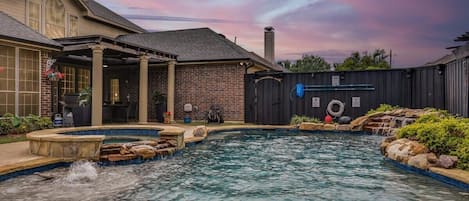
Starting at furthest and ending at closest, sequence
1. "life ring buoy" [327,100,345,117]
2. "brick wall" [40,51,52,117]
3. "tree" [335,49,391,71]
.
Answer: "tree" [335,49,391,71], "life ring buoy" [327,100,345,117], "brick wall" [40,51,52,117]

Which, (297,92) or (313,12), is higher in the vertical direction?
(313,12)

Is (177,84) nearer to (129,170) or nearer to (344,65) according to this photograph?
(129,170)

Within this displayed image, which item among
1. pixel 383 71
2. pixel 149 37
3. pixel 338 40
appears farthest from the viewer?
pixel 338 40

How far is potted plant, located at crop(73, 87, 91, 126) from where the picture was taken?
10.6 m

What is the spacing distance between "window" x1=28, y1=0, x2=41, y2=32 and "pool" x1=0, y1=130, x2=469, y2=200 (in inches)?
372

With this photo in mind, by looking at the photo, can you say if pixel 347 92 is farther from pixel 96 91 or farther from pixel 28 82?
pixel 28 82

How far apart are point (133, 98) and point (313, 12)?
923 cm

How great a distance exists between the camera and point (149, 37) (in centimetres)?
1725

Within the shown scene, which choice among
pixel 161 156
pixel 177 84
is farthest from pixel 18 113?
pixel 177 84

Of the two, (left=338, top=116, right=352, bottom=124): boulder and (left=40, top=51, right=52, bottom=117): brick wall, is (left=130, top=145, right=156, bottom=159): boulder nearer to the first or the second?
(left=40, top=51, right=52, bottom=117): brick wall

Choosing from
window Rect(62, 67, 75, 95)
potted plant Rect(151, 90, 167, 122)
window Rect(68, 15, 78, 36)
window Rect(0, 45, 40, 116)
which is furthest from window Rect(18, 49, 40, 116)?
window Rect(68, 15, 78, 36)

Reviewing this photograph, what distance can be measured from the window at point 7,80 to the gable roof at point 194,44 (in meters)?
6.44

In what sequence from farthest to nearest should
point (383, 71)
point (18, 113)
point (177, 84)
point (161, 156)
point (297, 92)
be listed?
point (177, 84) → point (297, 92) → point (383, 71) → point (18, 113) → point (161, 156)

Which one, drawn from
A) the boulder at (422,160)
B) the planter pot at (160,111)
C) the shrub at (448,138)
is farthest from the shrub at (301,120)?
the boulder at (422,160)
